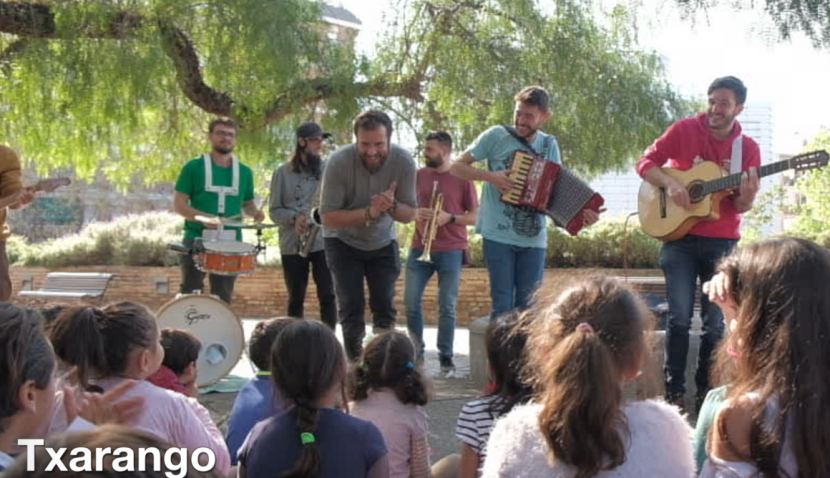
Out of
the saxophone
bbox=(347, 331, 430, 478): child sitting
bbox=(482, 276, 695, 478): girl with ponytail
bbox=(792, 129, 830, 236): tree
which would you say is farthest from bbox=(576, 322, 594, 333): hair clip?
bbox=(792, 129, 830, 236): tree

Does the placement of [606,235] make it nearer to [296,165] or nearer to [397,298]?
[397,298]

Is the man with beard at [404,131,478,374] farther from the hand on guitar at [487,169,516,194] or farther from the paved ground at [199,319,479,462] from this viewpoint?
the hand on guitar at [487,169,516,194]

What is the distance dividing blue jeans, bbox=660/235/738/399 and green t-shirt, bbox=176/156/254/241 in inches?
125

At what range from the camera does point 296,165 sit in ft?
24.1

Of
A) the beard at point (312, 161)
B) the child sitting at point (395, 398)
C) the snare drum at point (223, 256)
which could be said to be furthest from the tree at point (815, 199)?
the child sitting at point (395, 398)

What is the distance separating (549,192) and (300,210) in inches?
77.5

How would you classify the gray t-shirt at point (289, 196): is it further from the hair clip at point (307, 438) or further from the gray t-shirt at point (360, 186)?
the hair clip at point (307, 438)

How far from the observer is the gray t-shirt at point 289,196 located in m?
7.29

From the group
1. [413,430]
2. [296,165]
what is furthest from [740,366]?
[296,165]

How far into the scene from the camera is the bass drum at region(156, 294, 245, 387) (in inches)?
273

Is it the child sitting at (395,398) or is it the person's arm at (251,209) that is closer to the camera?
the child sitting at (395,398)

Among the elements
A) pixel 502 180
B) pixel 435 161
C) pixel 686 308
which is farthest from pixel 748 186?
pixel 435 161

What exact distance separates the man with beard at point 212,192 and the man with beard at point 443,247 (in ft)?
4.29

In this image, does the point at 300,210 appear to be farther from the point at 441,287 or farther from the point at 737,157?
the point at 737,157
